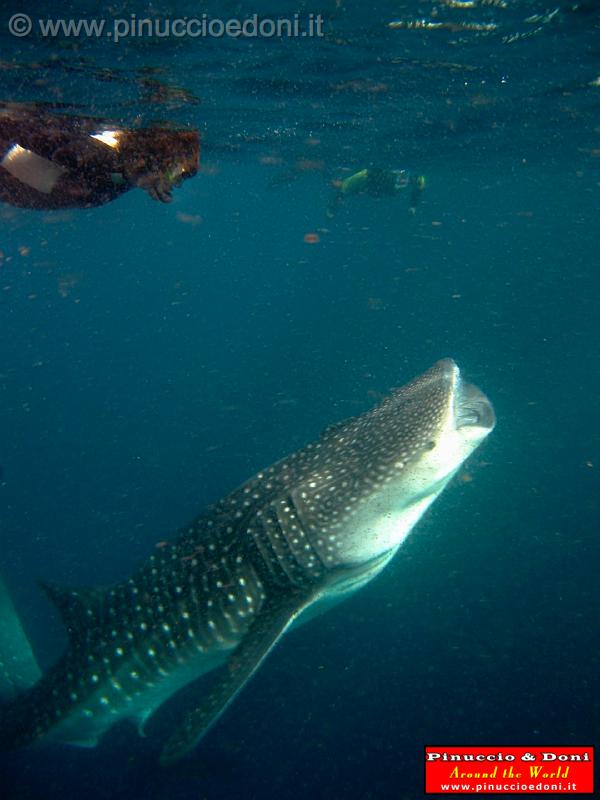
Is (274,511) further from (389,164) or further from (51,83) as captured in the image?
(389,164)

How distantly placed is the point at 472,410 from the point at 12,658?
609 centimetres

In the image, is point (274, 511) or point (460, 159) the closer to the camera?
point (274, 511)

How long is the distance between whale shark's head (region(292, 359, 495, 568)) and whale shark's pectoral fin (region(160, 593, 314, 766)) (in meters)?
0.58

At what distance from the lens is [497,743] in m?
7.96

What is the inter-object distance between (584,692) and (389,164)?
2739cm

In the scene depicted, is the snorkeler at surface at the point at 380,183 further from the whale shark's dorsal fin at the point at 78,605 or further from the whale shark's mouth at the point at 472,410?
the whale shark's dorsal fin at the point at 78,605

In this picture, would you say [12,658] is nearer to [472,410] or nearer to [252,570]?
[252,570]

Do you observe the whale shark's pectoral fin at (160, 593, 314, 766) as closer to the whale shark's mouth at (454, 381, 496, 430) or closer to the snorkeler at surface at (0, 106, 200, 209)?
the whale shark's mouth at (454, 381, 496, 430)

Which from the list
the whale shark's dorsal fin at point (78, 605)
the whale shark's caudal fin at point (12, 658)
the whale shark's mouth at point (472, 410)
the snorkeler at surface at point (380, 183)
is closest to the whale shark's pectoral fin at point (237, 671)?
the whale shark's dorsal fin at point (78, 605)

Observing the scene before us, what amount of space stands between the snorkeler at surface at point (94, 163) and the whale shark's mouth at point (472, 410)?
3193 millimetres

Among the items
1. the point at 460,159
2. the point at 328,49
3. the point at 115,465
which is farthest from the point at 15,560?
the point at 460,159

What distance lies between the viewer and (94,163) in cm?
459

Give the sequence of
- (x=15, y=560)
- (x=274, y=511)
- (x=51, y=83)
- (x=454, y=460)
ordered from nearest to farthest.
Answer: (x=454, y=460), (x=274, y=511), (x=51, y=83), (x=15, y=560)

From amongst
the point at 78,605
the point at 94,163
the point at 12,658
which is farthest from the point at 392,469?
the point at 12,658
